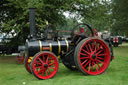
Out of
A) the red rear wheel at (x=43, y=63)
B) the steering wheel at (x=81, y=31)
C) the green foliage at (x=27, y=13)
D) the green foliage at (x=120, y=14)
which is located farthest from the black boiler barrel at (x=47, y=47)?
the green foliage at (x=120, y=14)

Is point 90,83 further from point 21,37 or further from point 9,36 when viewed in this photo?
point 9,36

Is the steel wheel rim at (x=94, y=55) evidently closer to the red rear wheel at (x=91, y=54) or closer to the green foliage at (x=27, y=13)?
the red rear wheel at (x=91, y=54)

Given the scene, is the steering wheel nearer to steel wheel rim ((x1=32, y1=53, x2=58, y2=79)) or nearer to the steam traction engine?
the steam traction engine

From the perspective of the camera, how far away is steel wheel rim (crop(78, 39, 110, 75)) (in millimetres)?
6590

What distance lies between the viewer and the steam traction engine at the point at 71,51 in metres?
6.33

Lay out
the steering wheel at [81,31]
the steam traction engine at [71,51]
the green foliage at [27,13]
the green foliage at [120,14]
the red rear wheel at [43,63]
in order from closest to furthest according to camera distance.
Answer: the red rear wheel at [43,63] < the steam traction engine at [71,51] < the steering wheel at [81,31] < the green foliage at [27,13] < the green foliage at [120,14]

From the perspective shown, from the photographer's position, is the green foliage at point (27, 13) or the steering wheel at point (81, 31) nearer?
the steering wheel at point (81, 31)

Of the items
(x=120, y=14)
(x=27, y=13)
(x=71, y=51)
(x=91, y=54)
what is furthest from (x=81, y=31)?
(x=120, y=14)

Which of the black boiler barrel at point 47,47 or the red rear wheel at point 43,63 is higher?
the black boiler barrel at point 47,47

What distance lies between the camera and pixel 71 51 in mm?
6797

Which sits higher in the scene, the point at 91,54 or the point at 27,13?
the point at 27,13

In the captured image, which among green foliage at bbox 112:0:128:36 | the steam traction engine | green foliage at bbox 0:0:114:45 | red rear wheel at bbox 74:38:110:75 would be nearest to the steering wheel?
the steam traction engine

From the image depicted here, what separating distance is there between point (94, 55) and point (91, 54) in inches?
4.1

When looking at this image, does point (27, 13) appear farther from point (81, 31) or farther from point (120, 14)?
point (120, 14)
